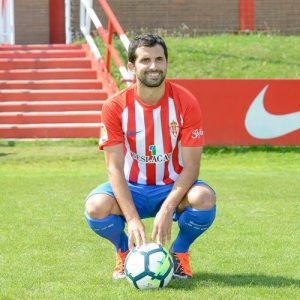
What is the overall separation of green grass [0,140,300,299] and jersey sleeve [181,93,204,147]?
907 millimetres

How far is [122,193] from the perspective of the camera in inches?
239

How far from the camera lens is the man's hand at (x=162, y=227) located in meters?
5.95

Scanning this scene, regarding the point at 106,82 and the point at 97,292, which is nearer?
the point at 97,292

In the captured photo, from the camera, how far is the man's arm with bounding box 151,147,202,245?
596cm

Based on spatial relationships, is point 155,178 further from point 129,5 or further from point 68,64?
point 129,5

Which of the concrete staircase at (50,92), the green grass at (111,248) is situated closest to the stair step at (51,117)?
the concrete staircase at (50,92)

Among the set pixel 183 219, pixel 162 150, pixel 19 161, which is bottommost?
pixel 19 161

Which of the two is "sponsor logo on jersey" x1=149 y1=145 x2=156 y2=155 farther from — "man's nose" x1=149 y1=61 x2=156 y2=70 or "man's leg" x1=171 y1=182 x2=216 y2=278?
"man's nose" x1=149 y1=61 x2=156 y2=70

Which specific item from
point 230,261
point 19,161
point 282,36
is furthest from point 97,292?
point 282,36

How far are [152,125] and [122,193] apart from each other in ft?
1.75

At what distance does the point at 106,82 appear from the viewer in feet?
60.4

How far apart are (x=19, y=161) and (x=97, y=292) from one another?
941 cm

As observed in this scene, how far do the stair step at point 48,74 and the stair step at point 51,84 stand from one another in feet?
1.23

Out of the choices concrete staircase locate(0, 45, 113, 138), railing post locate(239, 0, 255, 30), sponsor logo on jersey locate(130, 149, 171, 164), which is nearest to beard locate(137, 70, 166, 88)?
sponsor logo on jersey locate(130, 149, 171, 164)
